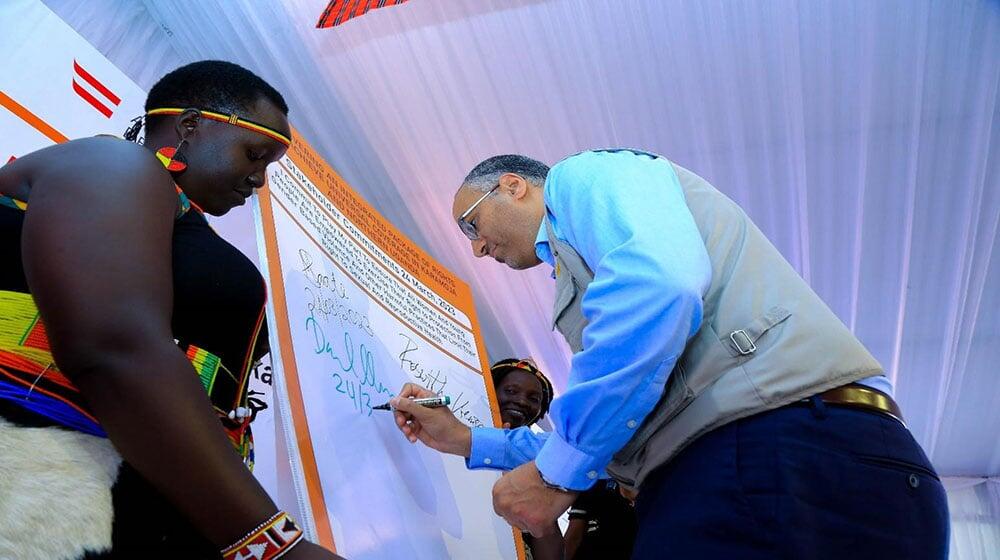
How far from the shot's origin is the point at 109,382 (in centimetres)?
77

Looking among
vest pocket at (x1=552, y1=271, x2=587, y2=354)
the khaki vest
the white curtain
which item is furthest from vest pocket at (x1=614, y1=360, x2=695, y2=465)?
the white curtain

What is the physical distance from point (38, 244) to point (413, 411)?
49.7 inches

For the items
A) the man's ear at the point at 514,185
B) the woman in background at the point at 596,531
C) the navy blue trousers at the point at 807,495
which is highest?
the man's ear at the point at 514,185

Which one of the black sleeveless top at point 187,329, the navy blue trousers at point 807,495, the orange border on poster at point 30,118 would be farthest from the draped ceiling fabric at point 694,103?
the navy blue trousers at point 807,495

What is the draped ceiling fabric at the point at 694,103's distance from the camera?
3.12m

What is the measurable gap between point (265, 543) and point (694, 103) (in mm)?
3056

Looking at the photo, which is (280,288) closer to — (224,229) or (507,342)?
(224,229)

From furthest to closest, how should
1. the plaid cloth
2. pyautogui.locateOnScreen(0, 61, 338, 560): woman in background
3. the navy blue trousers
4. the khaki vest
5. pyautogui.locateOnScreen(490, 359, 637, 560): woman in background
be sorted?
the plaid cloth
pyautogui.locateOnScreen(490, 359, 637, 560): woman in background
the khaki vest
the navy blue trousers
pyautogui.locateOnScreen(0, 61, 338, 560): woman in background

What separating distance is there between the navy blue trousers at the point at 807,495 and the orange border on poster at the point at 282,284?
71 centimetres

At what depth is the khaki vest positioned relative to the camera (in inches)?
44.8

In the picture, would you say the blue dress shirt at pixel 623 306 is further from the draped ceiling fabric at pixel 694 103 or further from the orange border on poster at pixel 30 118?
the draped ceiling fabric at pixel 694 103

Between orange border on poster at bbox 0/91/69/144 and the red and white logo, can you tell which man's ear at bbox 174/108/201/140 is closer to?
orange border on poster at bbox 0/91/69/144

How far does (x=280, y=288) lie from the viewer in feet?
5.64

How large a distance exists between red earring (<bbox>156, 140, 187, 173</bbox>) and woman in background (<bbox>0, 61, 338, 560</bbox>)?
0.19 metres
